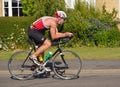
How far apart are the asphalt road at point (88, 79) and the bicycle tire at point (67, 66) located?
0.18 m

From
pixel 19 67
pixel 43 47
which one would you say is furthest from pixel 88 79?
pixel 19 67

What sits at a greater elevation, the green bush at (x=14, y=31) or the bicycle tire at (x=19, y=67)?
the bicycle tire at (x=19, y=67)

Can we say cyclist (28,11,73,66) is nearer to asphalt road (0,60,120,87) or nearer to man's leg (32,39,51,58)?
man's leg (32,39,51,58)

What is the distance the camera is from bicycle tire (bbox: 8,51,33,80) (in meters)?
11.4

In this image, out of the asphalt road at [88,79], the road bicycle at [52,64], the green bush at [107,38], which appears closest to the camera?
the asphalt road at [88,79]

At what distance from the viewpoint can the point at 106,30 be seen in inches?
771

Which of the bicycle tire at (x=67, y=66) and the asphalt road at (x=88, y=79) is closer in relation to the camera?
the asphalt road at (x=88, y=79)

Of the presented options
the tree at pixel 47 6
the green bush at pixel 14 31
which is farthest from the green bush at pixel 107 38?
the green bush at pixel 14 31

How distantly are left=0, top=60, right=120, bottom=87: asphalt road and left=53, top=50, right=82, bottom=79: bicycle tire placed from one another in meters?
0.18

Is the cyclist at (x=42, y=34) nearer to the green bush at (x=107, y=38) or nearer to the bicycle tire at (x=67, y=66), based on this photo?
the bicycle tire at (x=67, y=66)

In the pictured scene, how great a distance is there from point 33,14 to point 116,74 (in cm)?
908

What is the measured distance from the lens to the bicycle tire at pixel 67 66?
11.4 meters

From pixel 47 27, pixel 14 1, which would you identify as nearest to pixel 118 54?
pixel 47 27

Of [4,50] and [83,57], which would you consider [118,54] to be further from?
[4,50]
